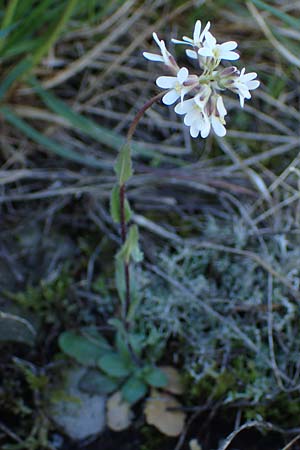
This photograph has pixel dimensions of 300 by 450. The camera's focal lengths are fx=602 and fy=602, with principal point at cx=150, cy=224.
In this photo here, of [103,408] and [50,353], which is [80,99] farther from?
[103,408]

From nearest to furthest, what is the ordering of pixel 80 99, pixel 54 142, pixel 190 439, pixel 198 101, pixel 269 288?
pixel 198 101, pixel 190 439, pixel 269 288, pixel 54 142, pixel 80 99

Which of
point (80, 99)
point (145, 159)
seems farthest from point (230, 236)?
point (80, 99)

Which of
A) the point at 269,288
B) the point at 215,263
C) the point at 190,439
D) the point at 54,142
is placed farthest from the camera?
the point at 54,142

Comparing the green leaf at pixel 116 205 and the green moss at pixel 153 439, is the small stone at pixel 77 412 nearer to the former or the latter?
the green moss at pixel 153 439

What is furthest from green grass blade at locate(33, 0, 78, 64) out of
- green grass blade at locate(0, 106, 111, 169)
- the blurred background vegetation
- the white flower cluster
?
the white flower cluster

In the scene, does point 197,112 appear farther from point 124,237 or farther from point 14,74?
point 14,74

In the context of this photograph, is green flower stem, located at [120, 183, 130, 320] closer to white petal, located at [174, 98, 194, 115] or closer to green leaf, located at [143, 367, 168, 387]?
green leaf, located at [143, 367, 168, 387]

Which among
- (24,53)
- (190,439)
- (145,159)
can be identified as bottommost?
(190,439)
